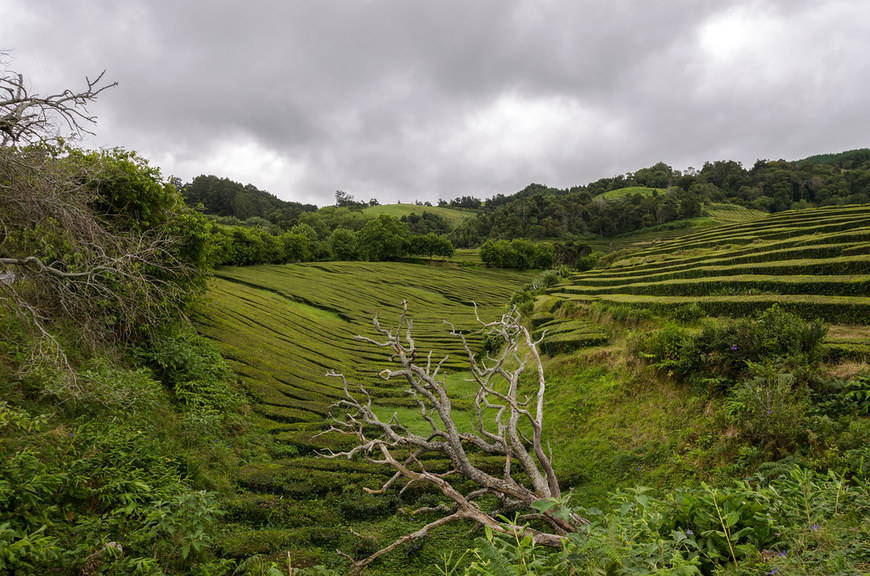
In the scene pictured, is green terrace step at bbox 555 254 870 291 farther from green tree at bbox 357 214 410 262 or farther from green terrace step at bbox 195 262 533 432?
green tree at bbox 357 214 410 262

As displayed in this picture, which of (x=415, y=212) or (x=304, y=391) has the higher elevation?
(x=415, y=212)

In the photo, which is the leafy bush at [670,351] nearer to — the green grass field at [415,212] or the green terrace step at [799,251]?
the green terrace step at [799,251]

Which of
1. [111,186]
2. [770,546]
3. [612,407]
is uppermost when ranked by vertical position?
[111,186]

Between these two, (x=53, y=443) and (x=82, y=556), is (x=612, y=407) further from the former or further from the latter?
(x=53, y=443)

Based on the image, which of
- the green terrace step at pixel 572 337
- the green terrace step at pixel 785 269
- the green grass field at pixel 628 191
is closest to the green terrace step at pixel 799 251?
the green terrace step at pixel 785 269

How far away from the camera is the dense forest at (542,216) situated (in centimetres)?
7788

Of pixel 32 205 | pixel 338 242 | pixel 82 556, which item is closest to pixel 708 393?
pixel 82 556

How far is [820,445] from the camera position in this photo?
216 inches

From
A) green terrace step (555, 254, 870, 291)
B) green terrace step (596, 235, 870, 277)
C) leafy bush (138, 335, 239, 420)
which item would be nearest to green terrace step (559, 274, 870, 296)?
green terrace step (555, 254, 870, 291)

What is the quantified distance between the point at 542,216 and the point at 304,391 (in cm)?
11212

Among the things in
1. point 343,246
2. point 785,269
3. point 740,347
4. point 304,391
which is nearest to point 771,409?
point 740,347

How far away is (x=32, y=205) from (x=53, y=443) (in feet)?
10.9

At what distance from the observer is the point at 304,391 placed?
1423cm

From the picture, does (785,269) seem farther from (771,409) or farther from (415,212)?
(415,212)
